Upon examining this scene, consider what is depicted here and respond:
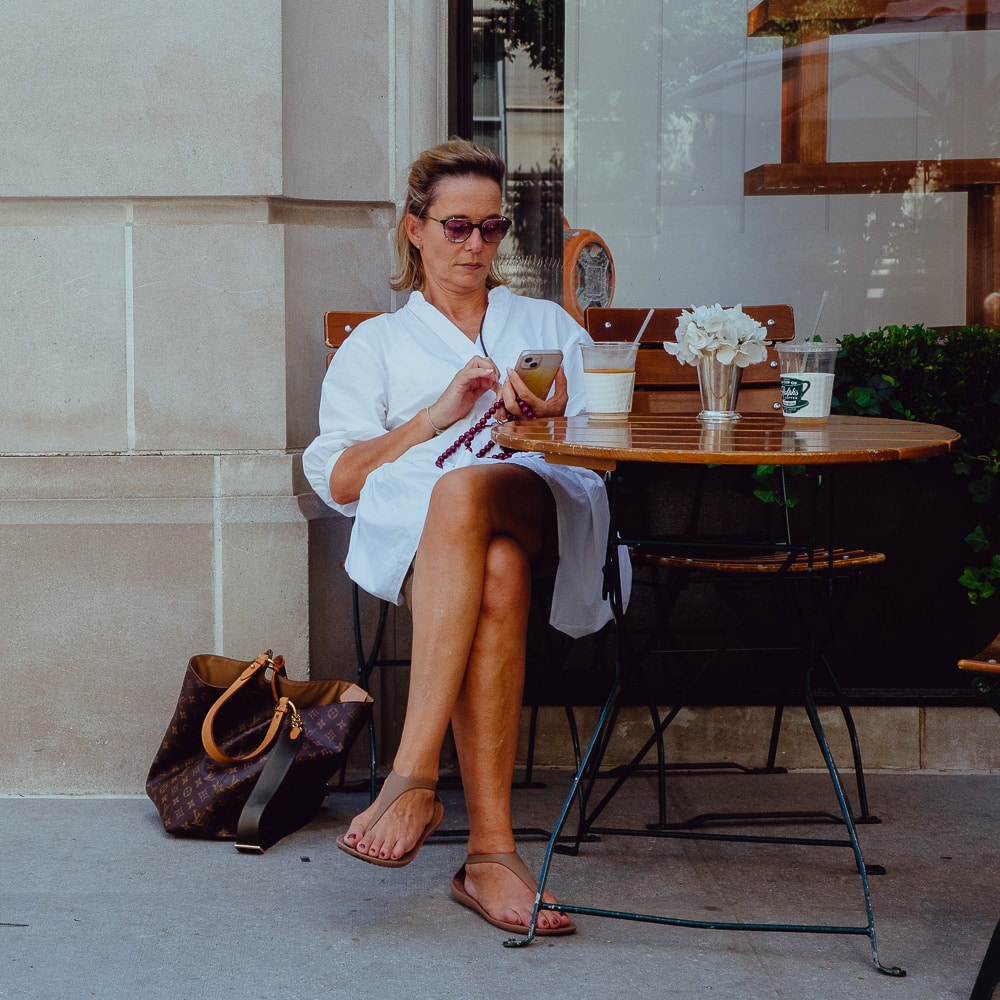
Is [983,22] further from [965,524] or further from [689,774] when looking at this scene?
[689,774]

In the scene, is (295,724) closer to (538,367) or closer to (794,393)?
(538,367)

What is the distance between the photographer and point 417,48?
12.5ft

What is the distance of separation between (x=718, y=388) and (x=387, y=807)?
118cm

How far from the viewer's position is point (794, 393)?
2.91 metres

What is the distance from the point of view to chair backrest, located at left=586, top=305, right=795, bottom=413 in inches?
141

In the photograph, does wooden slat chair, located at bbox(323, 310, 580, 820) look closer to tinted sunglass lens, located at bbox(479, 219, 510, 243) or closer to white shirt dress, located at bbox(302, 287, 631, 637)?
white shirt dress, located at bbox(302, 287, 631, 637)

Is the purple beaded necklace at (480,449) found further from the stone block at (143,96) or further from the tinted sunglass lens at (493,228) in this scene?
the stone block at (143,96)

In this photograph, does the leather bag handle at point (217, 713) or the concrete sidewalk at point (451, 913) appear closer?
the concrete sidewalk at point (451, 913)

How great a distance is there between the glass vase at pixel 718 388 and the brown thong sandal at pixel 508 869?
108 cm

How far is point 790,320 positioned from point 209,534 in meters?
1.76

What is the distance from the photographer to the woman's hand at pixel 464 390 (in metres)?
2.87

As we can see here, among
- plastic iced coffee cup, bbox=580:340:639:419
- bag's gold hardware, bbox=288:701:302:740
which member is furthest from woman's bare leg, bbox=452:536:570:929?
bag's gold hardware, bbox=288:701:302:740

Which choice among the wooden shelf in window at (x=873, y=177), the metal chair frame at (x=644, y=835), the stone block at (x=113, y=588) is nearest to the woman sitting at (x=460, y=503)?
the metal chair frame at (x=644, y=835)

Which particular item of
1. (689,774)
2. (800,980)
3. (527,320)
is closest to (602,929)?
(800,980)
